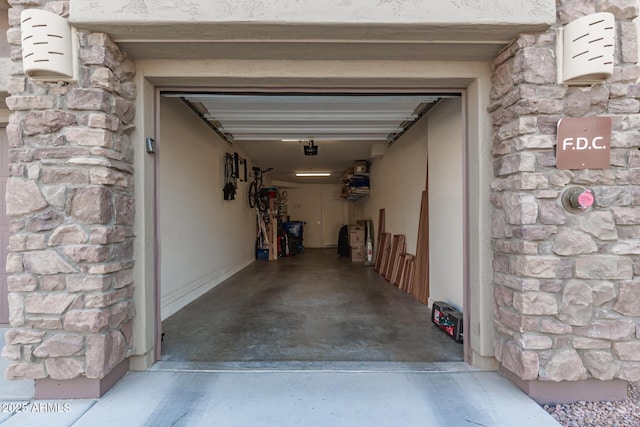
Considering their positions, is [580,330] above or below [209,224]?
below

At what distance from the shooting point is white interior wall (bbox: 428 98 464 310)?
323 centimetres

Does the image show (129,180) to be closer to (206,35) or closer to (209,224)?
(206,35)

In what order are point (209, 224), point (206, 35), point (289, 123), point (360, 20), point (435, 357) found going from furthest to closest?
point (209, 224) < point (289, 123) < point (435, 357) < point (206, 35) < point (360, 20)

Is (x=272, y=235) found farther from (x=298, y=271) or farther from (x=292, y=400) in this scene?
(x=292, y=400)

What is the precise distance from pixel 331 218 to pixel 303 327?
964 centimetres

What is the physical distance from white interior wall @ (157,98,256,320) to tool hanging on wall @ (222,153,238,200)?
11 cm

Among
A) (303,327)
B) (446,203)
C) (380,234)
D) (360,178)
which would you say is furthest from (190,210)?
(360,178)

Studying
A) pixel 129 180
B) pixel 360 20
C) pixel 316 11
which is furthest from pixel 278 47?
pixel 129 180

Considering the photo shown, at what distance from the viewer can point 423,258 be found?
4422 mm

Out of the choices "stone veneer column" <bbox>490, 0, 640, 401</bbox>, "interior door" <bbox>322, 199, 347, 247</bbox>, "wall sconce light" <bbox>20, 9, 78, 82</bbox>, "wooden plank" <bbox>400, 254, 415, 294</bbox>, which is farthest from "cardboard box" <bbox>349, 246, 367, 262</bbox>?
"wall sconce light" <bbox>20, 9, 78, 82</bbox>

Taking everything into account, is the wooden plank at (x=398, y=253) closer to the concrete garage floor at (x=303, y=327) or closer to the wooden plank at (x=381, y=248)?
the concrete garage floor at (x=303, y=327)

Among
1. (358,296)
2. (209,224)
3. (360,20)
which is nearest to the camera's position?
(360,20)

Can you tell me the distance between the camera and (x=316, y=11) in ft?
6.09

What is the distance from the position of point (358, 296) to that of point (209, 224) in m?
2.69
